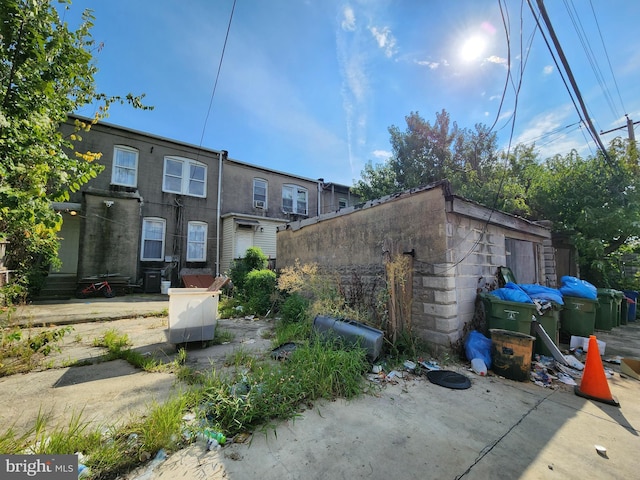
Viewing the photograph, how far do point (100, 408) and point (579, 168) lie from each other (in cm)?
1378

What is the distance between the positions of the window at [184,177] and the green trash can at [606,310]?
52.2 feet

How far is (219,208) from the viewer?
14289 millimetres

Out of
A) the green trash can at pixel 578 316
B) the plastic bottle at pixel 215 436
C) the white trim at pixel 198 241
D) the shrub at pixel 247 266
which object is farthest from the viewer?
the white trim at pixel 198 241

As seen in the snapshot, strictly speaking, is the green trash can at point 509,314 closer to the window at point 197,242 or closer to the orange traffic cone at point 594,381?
the orange traffic cone at point 594,381

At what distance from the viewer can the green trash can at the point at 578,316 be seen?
5348mm

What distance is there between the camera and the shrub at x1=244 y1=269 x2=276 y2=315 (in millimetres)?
8227

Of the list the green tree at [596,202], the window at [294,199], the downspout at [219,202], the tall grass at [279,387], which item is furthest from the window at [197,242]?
the green tree at [596,202]

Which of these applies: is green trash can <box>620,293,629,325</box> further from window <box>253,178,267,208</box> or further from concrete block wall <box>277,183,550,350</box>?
window <box>253,178,267,208</box>

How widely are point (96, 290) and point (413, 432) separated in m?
12.3

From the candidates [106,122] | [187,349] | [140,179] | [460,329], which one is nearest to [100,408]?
[187,349]

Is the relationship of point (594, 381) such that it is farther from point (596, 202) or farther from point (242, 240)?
point (242, 240)

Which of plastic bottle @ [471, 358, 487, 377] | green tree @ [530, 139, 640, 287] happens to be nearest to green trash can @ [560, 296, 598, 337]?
plastic bottle @ [471, 358, 487, 377]

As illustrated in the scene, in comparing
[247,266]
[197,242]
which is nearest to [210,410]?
[247,266]

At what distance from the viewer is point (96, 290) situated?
33.4 ft
